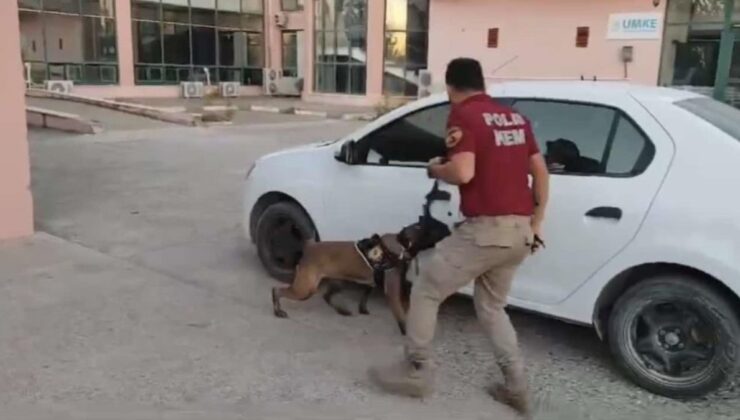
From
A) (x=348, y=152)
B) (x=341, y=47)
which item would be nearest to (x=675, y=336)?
(x=348, y=152)

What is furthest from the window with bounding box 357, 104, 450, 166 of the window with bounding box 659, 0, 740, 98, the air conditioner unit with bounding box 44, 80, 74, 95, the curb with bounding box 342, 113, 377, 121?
the air conditioner unit with bounding box 44, 80, 74, 95

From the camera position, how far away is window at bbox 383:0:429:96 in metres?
27.2

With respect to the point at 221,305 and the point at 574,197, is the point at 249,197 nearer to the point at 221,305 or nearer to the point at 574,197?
the point at 221,305

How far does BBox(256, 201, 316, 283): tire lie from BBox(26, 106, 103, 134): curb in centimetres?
1162

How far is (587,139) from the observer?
397cm

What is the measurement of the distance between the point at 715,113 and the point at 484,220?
5.83 ft

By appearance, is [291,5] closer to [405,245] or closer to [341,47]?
[341,47]

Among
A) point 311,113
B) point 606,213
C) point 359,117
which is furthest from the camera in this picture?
point 311,113

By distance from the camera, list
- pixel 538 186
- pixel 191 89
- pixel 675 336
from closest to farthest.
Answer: pixel 538 186 → pixel 675 336 → pixel 191 89

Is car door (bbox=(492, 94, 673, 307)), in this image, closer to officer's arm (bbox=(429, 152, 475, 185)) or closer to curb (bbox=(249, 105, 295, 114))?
officer's arm (bbox=(429, 152, 475, 185))

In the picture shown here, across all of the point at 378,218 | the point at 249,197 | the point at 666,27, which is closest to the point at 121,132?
the point at 249,197

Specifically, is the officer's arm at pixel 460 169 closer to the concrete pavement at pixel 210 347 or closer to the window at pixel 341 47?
the concrete pavement at pixel 210 347

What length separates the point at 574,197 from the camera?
384 centimetres

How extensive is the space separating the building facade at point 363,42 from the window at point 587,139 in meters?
17.5
